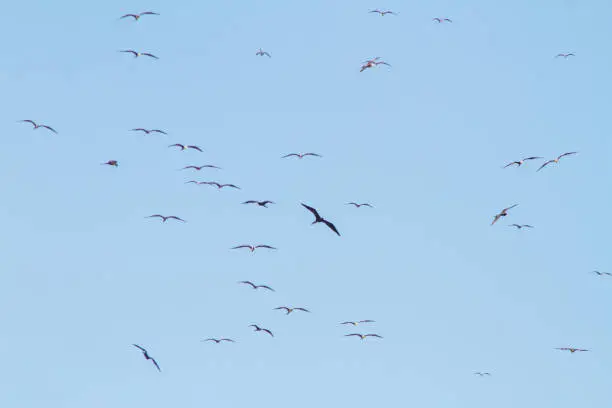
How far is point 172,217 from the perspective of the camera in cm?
10712

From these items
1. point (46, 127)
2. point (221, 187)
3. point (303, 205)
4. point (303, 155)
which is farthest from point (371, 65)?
point (303, 205)

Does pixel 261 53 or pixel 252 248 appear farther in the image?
pixel 261 53

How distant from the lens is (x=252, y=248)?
328ft

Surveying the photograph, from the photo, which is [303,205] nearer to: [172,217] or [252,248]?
[252,248]

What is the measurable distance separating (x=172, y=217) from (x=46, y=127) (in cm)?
1294

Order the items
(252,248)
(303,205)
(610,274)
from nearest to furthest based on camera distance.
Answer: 1. (303,205)
2. (252,248)
3. (610,274)

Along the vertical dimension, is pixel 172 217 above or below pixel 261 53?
below

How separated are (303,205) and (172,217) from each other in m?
49.0

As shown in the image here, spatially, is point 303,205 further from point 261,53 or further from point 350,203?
point 261,53

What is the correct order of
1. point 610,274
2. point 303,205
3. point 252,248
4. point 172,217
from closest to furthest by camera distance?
1. point 303,205
2. point 252,248
3. point 172,217
4. point 610,274

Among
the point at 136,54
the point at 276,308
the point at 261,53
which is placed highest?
the point at 261,53

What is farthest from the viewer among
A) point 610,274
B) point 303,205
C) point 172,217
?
point 610,274

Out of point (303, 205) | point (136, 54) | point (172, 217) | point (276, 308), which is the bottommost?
point (303, 205)

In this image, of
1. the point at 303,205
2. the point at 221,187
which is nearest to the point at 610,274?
the point at 221,187
